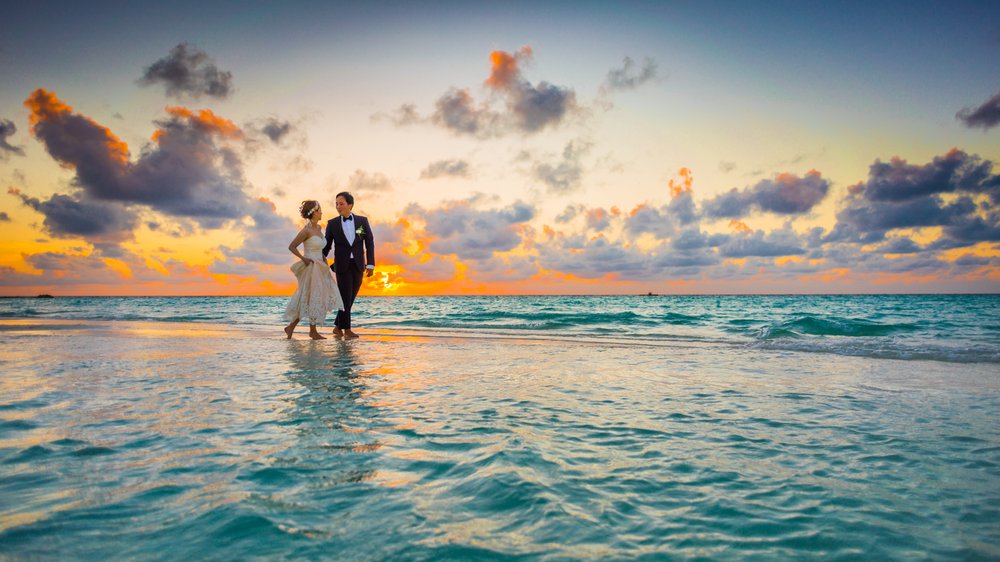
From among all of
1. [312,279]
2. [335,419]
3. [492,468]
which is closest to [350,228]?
[312,279]

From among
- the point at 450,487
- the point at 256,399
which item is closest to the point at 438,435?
the point at 450,487

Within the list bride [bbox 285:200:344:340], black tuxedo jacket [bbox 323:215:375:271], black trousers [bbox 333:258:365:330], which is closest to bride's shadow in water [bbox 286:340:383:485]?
bride [bbox 285:200:344:340]

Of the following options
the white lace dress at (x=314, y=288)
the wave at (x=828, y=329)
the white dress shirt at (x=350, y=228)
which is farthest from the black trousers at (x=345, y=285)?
the wave at (x=828, y=329)

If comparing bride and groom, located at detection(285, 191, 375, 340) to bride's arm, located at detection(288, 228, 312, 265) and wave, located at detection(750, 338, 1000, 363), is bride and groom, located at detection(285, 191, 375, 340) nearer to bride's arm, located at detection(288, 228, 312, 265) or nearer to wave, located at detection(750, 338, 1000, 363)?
bride's arm, located at detection(288, 228, 312, 265)

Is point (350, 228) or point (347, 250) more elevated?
point (350, 228)

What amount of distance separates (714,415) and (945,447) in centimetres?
126

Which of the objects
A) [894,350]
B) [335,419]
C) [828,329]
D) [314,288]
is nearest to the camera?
[335,419]

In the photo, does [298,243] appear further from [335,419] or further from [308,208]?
[335,419]

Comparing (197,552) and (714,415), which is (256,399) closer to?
(197,552)

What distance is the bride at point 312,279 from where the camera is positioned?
10.1 m

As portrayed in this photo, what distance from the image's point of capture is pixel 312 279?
33.3 ft

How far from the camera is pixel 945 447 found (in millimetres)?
2984

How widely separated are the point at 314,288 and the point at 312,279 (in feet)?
0.60

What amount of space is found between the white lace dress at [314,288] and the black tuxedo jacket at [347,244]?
23cm
